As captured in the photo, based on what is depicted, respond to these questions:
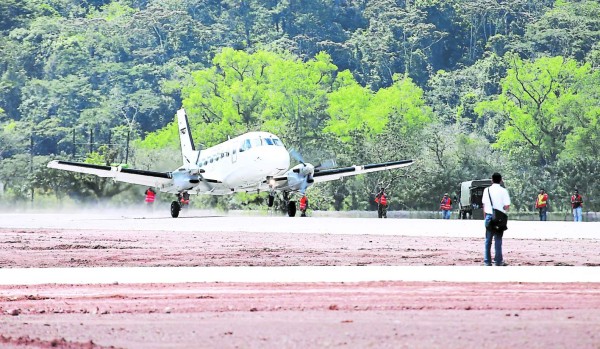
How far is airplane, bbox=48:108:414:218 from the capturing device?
5803cm

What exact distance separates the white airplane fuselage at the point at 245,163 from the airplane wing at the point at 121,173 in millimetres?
1487

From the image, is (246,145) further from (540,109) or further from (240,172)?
(540,109)

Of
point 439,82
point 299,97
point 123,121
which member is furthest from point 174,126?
point 439,82

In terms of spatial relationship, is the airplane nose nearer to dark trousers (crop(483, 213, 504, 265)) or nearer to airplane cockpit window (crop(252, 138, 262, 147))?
airplane cockpit window (crop(252, 138, 262, 147))

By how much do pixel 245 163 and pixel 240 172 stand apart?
58 cm

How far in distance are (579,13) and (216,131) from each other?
8225 centimetres

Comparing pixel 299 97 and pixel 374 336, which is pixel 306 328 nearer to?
pixel 374 336

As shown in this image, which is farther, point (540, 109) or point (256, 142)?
point (540, 109)

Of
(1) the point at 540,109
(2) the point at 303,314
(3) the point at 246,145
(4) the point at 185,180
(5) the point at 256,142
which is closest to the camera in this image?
(2) the point at 303,314

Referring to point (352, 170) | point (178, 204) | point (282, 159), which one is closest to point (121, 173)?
point (178, 204)

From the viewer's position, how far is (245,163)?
5838 centimetres

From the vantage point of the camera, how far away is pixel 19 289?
67.5 feet

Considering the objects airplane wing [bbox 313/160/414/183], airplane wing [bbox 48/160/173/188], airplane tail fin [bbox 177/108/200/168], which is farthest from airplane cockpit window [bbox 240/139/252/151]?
airplane tail fin [bbox 177/108/200/168]

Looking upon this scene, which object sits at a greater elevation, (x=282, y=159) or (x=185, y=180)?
(x=282, y=159)
